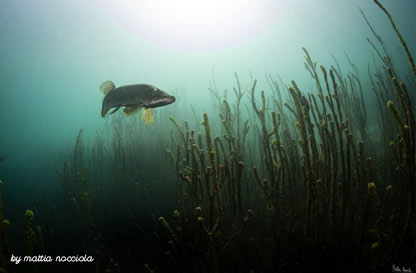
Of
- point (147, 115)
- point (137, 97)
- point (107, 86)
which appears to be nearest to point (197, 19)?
point (107, 86)

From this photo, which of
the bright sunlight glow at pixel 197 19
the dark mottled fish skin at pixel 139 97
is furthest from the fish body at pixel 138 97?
the bright sunlight glow at pixel 197 19

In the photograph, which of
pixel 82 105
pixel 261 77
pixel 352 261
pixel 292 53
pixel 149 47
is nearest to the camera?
pixel 352 261

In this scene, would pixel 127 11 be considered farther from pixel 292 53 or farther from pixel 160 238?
pixel 292 53

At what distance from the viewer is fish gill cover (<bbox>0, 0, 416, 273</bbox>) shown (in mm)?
1644

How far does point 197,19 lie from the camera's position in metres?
26.2

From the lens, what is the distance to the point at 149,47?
33375 mm

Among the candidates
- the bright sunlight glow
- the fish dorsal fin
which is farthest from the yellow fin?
the bright sunlight glow

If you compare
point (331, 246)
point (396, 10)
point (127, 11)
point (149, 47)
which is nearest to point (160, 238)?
point (331, 246)

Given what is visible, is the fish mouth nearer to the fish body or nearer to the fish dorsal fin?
the fish body

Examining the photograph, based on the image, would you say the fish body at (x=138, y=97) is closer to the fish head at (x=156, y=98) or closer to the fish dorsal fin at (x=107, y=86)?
the fish head at (x=156, y=98)

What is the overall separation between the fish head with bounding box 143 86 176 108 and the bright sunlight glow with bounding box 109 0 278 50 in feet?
66.8

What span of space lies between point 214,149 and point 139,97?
105 centimetres

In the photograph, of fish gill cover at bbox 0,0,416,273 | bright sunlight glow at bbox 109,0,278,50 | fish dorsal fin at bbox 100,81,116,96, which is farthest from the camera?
Result: bright sunlight glow at bbox 109,0,278,50

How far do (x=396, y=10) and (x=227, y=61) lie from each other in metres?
32.4
